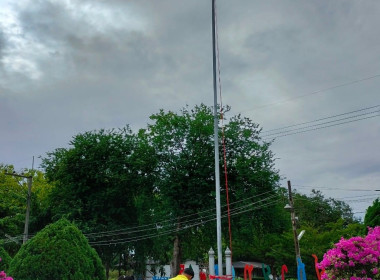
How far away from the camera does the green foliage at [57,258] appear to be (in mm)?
12008

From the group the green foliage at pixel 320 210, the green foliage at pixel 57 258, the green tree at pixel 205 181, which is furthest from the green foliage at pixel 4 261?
the green foliage at pixel 320 210

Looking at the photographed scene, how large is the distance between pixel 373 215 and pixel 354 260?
339cm

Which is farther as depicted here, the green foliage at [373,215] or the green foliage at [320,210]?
the green foliage at [320,210]

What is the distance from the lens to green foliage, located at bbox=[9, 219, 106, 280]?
1201cm

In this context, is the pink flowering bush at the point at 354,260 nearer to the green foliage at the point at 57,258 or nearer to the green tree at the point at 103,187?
the green foliage at the point at 57,258

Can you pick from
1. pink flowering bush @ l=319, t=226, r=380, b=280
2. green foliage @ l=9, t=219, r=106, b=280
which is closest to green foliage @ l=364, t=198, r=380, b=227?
pink flowering bush @ l=319, t=226, r=380, b=280

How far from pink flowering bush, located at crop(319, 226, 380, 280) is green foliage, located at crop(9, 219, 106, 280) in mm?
6144

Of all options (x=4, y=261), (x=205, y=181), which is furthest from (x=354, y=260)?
(x=205, y=181)

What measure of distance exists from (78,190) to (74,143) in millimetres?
4169

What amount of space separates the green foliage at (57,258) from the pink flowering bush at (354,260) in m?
6.14

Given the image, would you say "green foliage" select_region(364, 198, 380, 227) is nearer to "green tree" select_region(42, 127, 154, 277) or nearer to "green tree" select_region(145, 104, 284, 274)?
"green tree" select_region(145, 104, 284, 274)

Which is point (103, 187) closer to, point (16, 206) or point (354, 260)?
point (16, 206)

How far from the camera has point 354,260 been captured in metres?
10.8

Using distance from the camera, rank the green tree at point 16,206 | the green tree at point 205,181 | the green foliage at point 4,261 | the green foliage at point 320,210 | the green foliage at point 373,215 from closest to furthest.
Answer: the green foliage at point 373,215 → the green foliage at point 4,261 → the green tree at point 205,181 → the green tree at point 16,206 → the green foliage at point 320,210
